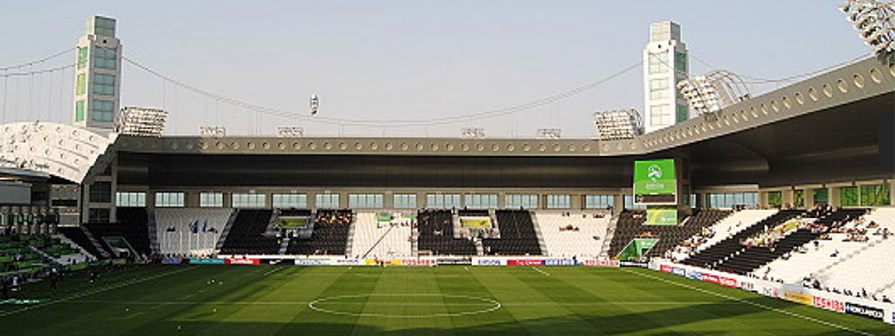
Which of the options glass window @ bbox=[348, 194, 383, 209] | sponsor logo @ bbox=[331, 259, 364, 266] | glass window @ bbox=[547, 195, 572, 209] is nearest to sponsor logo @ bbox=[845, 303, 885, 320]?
sponsor logo @ bbox=[331, 259, 364, 266]

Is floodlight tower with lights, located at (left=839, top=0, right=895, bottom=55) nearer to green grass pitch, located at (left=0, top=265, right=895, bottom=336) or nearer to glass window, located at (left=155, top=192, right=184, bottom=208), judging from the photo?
green grass pitch, located at (left=0, top=265, right=895, bottom=336)

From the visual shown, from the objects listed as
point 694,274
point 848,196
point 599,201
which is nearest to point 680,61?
point 599,201

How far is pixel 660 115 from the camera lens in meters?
153

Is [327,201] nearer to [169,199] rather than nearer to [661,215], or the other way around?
[169,199]

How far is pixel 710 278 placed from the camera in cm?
5447

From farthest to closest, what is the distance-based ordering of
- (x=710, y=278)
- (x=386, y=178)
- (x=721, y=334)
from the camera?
(x=386, y=178)
(x=710, y=278)
(x=721, y=334)

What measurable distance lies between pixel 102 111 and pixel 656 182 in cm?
9897

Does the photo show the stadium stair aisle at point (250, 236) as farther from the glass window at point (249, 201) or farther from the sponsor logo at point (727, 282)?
the sponsor logo at point (727, 282)

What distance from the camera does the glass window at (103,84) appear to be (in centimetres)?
13012

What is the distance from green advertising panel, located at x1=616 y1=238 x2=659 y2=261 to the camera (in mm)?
75869

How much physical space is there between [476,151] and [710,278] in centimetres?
3417

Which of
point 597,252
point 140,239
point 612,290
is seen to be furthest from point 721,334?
point 140,239

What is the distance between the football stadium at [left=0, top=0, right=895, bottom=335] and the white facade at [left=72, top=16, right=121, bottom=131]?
165 ft

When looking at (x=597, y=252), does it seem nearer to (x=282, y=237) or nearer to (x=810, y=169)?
(x=810, y=169)
